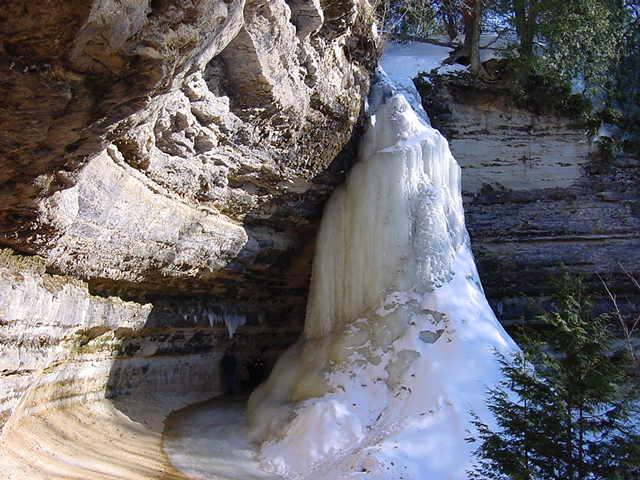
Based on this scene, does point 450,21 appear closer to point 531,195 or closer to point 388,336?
point 531,195

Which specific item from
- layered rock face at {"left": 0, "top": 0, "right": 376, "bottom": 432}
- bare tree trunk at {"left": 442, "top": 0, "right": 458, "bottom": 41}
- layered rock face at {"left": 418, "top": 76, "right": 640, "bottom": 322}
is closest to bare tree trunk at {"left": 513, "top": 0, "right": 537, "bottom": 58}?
layered rock face at {"left": 418, "top": 76, "right": 640, "bottom": 322}

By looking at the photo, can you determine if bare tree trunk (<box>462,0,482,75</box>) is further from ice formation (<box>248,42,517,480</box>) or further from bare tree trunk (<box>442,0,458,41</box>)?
ice formation (<box>248,42,517,480</box>)

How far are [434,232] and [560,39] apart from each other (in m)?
5.19

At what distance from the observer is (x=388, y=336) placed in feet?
27.1

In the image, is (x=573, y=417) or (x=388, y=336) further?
(x=388, y=336)

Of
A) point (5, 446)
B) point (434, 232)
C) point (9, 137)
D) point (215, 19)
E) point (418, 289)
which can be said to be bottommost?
point (5, 446)

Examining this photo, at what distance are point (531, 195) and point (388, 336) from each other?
15.6 ft

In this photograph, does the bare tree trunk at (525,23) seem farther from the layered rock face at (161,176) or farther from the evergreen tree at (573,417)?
the evergreen tree at (573,417)

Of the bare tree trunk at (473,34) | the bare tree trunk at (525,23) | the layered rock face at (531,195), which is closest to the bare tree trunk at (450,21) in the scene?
the bare tree trunk at (473,34)

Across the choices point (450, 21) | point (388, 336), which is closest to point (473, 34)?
point (450, 21)

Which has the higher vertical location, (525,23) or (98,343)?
(525,23)

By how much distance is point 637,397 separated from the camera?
4730 millimetres

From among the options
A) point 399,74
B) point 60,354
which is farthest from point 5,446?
point 399,74

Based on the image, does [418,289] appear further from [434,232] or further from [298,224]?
[298,224]
